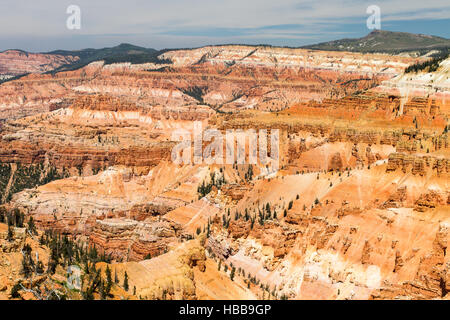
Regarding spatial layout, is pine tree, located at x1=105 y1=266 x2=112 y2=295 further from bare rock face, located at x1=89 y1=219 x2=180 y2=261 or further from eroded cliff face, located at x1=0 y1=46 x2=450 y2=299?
bare rock face, located at x1=89 y1=219 x2=180 y2=261

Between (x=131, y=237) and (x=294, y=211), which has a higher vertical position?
(x=294, y=211)

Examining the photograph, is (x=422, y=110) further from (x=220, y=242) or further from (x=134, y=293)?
(x=134, y=293)

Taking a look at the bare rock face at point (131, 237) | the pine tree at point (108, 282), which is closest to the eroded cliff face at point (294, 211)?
the bare rock face at point (131, 237)

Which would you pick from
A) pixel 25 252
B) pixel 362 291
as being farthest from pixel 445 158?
pixel 25 252

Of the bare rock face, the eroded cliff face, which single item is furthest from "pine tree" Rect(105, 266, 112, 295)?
the bare rock face

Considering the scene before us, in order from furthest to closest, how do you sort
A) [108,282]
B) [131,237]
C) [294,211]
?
[131,237] → [294,211] → [108,282]

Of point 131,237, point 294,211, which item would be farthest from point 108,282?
point 131,237

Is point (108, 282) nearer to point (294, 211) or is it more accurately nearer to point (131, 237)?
point (294, 211)

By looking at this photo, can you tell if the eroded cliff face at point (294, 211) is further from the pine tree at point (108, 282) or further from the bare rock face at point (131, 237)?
the pine tree at point (108, 282)

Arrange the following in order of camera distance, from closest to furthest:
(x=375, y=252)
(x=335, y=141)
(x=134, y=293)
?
(x=134, y=293)
(x=375, y=252)
(x=335, y=141)

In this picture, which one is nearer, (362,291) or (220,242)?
(362,291)

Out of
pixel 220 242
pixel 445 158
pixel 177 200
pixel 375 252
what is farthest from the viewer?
pixel 177 200
